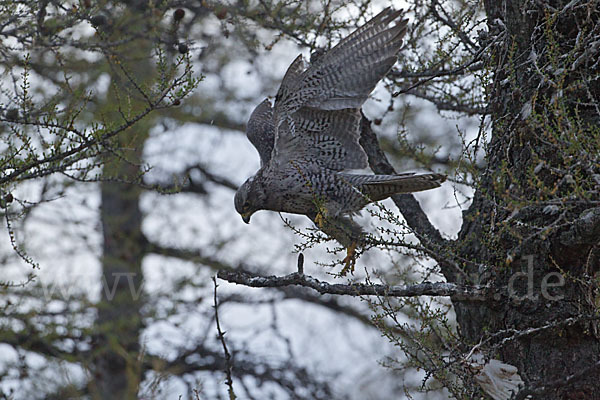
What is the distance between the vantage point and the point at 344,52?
4332 millimetres

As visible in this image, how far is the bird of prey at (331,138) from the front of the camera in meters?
4.22

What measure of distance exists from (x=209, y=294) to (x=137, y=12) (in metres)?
3.17

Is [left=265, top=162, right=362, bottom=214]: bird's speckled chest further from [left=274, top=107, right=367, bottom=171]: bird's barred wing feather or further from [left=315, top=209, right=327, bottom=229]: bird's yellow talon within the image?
[left=315, top=209, right=327, bottom=229]: bird's yellow talon

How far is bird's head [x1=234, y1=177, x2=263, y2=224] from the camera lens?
4824mm

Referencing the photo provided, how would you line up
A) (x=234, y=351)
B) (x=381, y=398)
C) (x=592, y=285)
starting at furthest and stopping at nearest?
(x=381, y=398) < (x=234, y=351) < (x=592, y=285)

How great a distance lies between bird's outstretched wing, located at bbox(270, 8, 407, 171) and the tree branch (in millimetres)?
1441

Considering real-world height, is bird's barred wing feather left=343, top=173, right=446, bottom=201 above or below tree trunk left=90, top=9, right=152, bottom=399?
below

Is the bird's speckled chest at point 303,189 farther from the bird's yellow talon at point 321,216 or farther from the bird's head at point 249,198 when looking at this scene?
the bird's yellow talon at point 321,216

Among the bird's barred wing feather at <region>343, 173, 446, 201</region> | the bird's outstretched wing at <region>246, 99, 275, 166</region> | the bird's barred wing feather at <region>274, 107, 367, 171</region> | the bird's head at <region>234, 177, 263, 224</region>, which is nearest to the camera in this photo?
the bird's barred wing feather at <region>343, 173, 446, 201</region>

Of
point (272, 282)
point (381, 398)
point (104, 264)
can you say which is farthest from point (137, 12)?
point (381, 398)

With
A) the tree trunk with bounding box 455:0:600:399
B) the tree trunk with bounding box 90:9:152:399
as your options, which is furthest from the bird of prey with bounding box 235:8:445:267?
the tree trunk with bounding box 90:9:152:399

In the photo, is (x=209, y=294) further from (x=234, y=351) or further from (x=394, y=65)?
(x=394, y=65)

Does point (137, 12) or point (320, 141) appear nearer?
point (320, 141)

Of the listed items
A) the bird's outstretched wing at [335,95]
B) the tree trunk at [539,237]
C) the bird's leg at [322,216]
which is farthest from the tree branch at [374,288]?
the bird's outstretched wing at [335,95]
